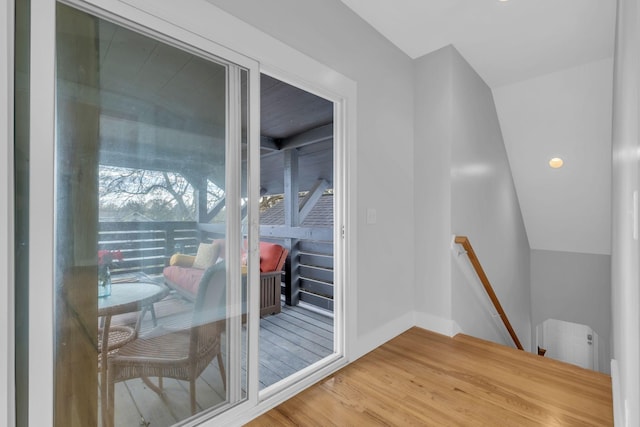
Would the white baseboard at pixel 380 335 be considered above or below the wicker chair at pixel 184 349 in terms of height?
below

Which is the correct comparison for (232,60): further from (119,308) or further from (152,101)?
(119,308)

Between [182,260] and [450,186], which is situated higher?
[450,186]

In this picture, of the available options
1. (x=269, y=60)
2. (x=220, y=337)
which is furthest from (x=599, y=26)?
Result: (x=220, y=337)

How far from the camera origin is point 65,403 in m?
1.11

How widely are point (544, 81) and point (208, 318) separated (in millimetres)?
3648

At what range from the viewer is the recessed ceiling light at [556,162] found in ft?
11.6

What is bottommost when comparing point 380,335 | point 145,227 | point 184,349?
point 380,335

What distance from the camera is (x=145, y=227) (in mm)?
1260

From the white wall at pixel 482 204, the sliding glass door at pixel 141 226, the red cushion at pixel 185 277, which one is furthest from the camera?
the white wall at pixel 482 204

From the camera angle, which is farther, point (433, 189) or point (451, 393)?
point (433, 189)

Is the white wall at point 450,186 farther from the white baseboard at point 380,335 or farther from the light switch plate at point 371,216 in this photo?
the light switch plate at point 371,216

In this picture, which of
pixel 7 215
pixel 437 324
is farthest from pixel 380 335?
pixel 7 215

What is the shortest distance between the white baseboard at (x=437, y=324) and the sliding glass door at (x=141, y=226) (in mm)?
1734

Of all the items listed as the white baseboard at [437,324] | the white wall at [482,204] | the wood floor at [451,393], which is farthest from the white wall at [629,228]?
the white wall at [482,204]
